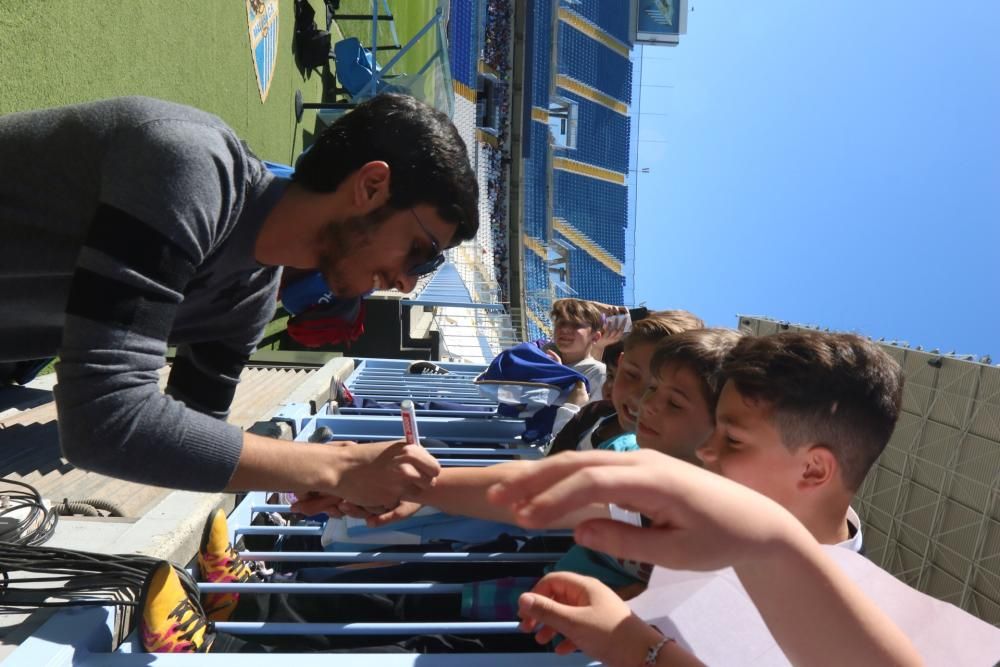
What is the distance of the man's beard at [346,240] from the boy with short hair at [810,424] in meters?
0.93

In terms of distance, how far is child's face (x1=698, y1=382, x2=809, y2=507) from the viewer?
1.52 m

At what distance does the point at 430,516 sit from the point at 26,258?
1586 millimetres

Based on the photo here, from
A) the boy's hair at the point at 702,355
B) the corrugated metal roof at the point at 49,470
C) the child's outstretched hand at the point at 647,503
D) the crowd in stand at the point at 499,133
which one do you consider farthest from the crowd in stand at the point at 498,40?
the child's outstretched hand at the point at 647,503

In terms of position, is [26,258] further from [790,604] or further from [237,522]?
[790,604]

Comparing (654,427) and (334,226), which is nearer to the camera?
(334,226)

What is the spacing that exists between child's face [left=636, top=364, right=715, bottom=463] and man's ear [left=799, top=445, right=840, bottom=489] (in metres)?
0.80

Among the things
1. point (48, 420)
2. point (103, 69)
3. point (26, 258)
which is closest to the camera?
point (26, 258)

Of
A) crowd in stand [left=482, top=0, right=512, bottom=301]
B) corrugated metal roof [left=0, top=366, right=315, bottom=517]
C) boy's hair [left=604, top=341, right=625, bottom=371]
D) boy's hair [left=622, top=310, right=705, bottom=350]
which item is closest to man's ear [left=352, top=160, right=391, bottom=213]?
boy's hair [left=622, top=310, right=705, bottom=350]

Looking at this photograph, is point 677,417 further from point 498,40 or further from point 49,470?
point 498,40

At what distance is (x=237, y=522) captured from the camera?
96.3 inches

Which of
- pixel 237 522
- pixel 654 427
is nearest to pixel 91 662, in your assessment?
pixel 237 522

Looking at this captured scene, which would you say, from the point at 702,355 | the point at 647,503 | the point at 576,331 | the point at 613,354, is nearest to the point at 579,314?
the point at 576,331

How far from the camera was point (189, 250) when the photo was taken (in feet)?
4.14

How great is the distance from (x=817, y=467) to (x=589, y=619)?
2.13ft
